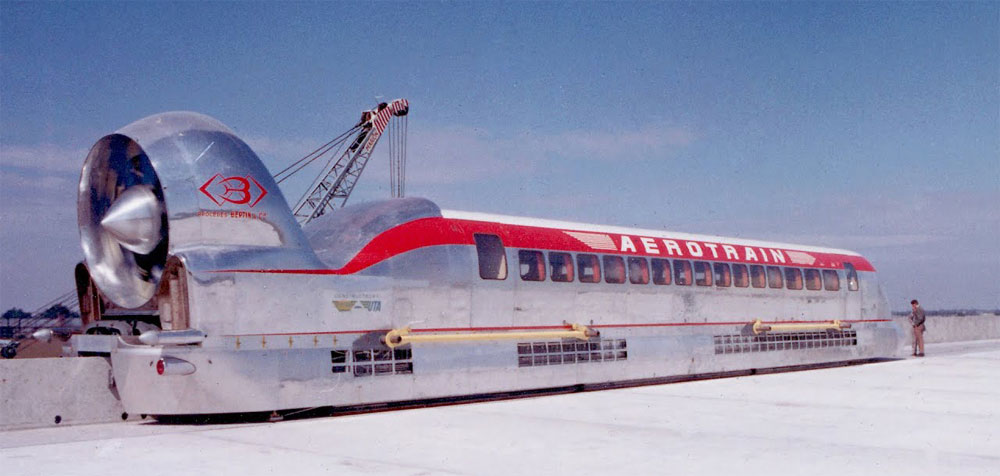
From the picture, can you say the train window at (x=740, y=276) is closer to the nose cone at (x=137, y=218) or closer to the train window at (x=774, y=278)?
the train window at (x=774, y=278)

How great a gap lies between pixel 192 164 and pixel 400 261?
3.29 meters

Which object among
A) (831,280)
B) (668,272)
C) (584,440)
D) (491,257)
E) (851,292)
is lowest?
(584,440)

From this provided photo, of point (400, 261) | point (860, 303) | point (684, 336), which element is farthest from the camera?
point (860, 303)

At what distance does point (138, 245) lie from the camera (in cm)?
1195

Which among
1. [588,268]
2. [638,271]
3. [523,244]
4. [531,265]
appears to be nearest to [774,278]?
[638,271]

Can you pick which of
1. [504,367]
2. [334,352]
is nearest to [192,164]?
[334,352]

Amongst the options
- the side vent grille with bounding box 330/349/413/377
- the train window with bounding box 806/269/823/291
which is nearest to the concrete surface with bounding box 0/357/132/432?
the side vent grille with bounding box 330/349/413/377

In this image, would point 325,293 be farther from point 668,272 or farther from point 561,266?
point 668,272

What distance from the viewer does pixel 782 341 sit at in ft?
68.7

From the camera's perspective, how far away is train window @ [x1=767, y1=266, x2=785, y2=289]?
825 inches

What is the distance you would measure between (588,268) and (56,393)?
8.87m

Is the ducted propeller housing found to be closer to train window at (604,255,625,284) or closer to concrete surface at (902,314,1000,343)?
train window at (604,255,625,284)

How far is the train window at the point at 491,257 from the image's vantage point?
47.2ft

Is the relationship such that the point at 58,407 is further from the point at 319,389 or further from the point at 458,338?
the point at 458,338
